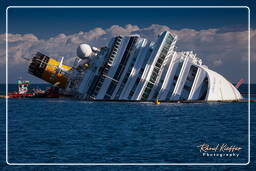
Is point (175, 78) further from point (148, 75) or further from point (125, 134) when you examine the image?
point (125, 134)

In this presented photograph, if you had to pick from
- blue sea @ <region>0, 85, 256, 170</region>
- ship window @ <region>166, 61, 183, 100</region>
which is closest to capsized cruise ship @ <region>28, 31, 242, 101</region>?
ship window @ <region>166, 61, 183, 100</region>

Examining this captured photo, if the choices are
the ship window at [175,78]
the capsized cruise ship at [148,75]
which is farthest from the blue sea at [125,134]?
the capsized cruise ship at [148,75]

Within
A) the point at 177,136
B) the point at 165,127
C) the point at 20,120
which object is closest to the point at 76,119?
the point at 20,120

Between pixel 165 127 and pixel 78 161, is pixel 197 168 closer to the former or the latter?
pixel 78 161

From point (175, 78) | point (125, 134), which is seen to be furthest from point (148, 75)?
point (125, 134)

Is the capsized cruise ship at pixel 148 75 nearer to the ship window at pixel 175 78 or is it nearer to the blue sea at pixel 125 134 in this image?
the ship window at pixel 175 78

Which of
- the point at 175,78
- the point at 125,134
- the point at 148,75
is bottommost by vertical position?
the point at 125,134
